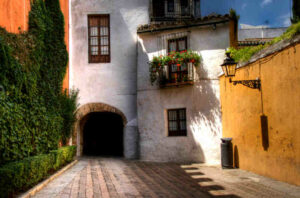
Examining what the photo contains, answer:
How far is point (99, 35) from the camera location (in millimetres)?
13461

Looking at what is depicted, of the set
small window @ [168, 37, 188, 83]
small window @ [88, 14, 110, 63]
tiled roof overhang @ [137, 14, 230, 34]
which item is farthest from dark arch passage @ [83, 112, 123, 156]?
tiled roof overhang @ [137, 14, 230, 34]

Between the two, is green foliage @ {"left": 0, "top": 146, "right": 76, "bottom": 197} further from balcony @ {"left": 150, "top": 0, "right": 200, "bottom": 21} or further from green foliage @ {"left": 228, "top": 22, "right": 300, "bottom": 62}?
balcony @ {"left": 150, "top": 0, "right": 200, "bottom": 21}

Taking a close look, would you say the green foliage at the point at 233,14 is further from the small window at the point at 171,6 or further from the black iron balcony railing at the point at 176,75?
the small window at the point at 171,6

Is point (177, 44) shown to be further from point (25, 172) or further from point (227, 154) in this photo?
point (25, 172)

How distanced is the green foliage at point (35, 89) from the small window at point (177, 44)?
4.25 m

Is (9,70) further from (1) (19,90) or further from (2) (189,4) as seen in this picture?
(2) (189,4)

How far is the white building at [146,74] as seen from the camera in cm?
1121

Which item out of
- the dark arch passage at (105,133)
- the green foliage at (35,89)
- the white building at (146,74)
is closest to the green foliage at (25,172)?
the green foliage at (35,89)

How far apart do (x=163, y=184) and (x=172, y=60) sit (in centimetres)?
551

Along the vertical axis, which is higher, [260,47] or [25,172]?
[260,47]

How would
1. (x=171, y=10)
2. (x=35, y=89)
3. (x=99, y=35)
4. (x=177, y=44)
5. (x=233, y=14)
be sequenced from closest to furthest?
(x=35, y=89)
(x=233, y=14)
(x=177, y=44)
(x=99, y=35)
(x=171, y=10)

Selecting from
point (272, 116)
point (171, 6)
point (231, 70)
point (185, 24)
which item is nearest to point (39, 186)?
point (231, 70)

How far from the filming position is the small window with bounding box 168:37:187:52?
39.2 ft

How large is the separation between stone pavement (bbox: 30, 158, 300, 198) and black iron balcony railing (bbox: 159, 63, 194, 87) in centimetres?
368
